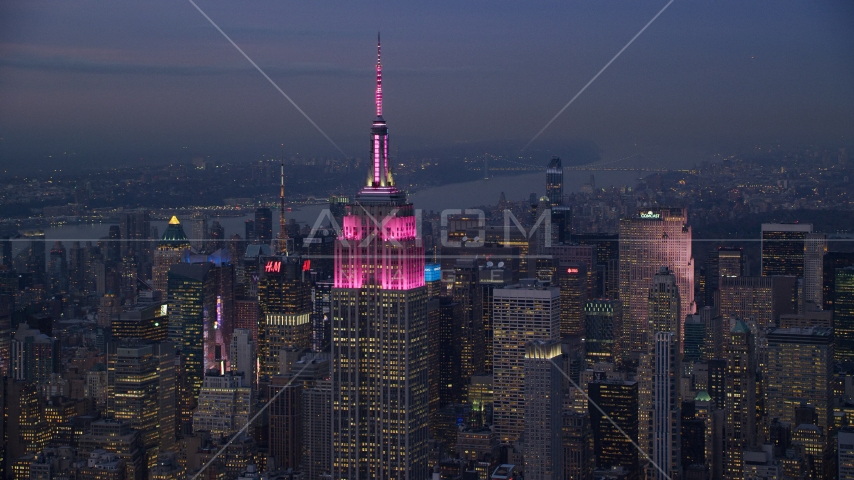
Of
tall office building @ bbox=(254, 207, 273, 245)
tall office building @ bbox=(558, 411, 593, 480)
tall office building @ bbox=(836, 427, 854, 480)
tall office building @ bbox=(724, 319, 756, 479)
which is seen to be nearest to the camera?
tall office building @ bbox=(254, 207, 273, 245)

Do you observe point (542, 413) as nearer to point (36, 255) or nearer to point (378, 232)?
point (378, 232)

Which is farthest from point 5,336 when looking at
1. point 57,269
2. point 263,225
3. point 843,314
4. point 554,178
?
point 843,314

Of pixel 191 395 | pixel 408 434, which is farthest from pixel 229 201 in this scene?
pixel 191 395

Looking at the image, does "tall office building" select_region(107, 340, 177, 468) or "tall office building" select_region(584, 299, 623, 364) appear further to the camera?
"tall office building" select_region(584, 299, 623, 364)

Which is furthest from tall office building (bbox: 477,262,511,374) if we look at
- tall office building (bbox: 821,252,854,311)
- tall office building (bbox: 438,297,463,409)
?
tall office building (bbox: 821,252,854,311)

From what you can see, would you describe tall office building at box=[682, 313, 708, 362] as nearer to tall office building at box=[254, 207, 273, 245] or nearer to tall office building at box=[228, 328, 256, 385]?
tall office building at box=[254, 207, 273, 245]

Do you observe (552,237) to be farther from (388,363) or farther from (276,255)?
(388,363)
